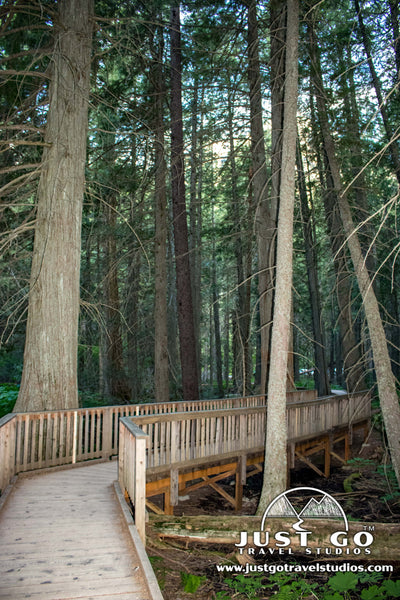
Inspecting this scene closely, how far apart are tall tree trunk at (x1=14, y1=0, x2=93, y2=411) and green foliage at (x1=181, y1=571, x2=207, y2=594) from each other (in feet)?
12.8

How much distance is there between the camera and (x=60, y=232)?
316 inches

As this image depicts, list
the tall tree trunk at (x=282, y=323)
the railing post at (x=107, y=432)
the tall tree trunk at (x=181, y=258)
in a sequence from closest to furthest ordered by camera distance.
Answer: the tall tree trunk at (x=282, y=323) → the railing post at (x=107, y=432) → the tall tree trunk at (x=181, y=258)

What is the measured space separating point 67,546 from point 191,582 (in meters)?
1.44

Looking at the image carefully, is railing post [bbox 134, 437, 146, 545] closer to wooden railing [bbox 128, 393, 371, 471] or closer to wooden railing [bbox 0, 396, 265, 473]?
wooden railing [bbox 128, 393, 371, 471]

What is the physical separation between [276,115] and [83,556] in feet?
33.3

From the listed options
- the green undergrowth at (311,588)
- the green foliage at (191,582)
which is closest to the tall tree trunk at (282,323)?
the green undergrowth at (311,588)

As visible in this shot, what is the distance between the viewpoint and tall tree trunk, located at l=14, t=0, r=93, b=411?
7602 mm

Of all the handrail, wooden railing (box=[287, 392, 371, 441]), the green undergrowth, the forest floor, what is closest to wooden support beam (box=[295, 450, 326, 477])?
wooden railing (box=[287, 392, 371, 441])

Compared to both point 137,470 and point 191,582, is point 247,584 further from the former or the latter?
point 137,470

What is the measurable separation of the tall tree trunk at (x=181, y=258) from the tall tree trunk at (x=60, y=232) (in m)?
3.88

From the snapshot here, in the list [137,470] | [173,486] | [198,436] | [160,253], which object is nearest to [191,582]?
[137,470]

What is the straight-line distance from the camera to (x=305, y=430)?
10312 mm

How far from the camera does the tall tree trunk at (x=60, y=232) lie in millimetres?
7602

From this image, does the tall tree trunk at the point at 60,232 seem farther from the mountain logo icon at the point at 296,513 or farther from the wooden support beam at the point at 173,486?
the mountain logo icon at the point at 296,513
